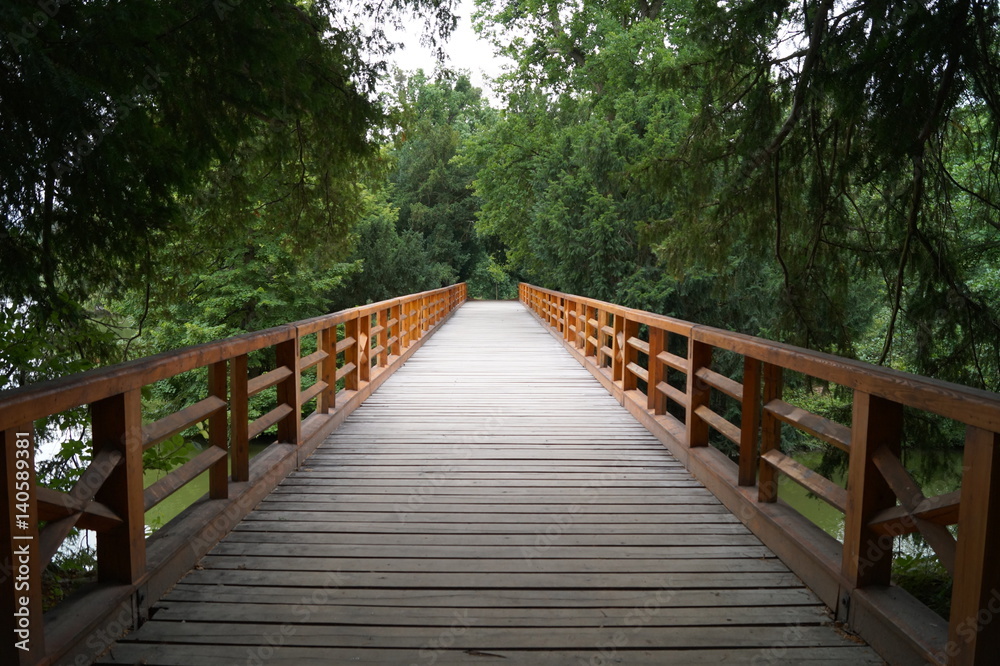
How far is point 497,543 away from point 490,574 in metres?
0.37

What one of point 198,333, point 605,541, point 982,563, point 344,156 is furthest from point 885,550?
point 198,333

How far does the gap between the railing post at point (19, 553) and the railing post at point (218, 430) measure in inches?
54.1

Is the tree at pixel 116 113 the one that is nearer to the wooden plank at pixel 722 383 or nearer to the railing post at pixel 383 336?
the wooden plank at pixel 722 383

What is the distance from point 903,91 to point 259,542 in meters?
4.03

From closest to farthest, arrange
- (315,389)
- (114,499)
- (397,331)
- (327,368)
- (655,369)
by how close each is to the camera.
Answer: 1. (114,499)
2. (315,389)
3. (655,369)
4. (327,368)
5. (397,331)

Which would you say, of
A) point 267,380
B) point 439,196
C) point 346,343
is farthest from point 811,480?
point 439,196

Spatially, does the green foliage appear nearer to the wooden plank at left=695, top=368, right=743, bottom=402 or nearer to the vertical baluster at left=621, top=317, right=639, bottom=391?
the wooden plank at left=695, top=368, right=743, bottom=402

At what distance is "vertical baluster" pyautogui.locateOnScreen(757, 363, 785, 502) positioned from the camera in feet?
11.3

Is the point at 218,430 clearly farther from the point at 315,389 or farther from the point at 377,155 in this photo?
the point at 377,155

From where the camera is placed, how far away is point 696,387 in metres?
4.60

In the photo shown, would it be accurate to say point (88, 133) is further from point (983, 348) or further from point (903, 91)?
point (983, 348)

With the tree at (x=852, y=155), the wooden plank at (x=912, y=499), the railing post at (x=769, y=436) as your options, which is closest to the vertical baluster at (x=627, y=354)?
the tree at (x=852, y=155)

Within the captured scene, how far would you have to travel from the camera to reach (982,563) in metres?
1.90

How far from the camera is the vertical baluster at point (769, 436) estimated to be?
11.3 ft
